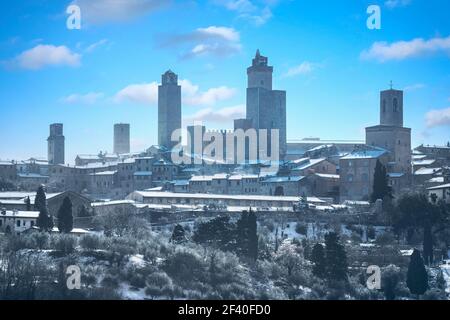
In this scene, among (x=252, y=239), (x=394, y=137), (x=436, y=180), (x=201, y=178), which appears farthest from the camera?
(x=394, y=137)

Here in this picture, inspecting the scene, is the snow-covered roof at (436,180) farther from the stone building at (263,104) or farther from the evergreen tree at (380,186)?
the stone building at (263,104)

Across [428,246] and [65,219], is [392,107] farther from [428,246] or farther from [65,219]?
[65,219]

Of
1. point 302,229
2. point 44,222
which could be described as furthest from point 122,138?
point 44,222

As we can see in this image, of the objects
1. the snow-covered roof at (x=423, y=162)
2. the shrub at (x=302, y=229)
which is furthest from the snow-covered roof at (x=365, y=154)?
the shrub at (x=302, y=229)

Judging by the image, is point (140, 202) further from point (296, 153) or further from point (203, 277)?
point (296, 153)
